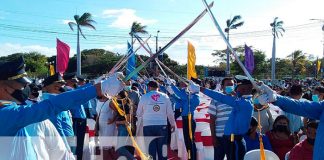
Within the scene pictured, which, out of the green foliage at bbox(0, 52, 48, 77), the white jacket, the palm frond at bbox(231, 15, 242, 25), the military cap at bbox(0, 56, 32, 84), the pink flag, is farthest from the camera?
the green foliage at bbox(0, 52, 48, 77)

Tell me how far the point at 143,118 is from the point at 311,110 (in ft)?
11.7

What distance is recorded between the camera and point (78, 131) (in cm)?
639

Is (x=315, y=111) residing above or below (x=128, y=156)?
above

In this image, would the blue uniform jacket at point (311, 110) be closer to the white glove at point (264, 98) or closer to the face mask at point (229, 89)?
the white glove at point (264, 98)

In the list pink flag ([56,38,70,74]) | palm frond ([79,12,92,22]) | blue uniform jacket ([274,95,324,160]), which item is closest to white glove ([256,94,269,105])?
blue uniform jacket ([274,95,324,160])

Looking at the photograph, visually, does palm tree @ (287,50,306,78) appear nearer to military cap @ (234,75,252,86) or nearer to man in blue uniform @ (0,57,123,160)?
military cap @ (234,75,252,86)

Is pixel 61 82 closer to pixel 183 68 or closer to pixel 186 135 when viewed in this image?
pixel 186 135

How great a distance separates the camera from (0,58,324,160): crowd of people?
2.52 metres

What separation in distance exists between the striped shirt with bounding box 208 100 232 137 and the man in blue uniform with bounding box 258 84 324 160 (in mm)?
2498

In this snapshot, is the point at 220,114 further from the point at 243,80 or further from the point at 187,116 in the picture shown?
the point at 187,116

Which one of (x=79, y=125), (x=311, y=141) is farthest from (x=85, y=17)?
(x=311, y=141)

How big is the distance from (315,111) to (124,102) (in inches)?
144

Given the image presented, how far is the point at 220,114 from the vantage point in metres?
5.96

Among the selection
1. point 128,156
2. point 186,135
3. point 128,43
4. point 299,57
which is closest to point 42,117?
point 128,156
